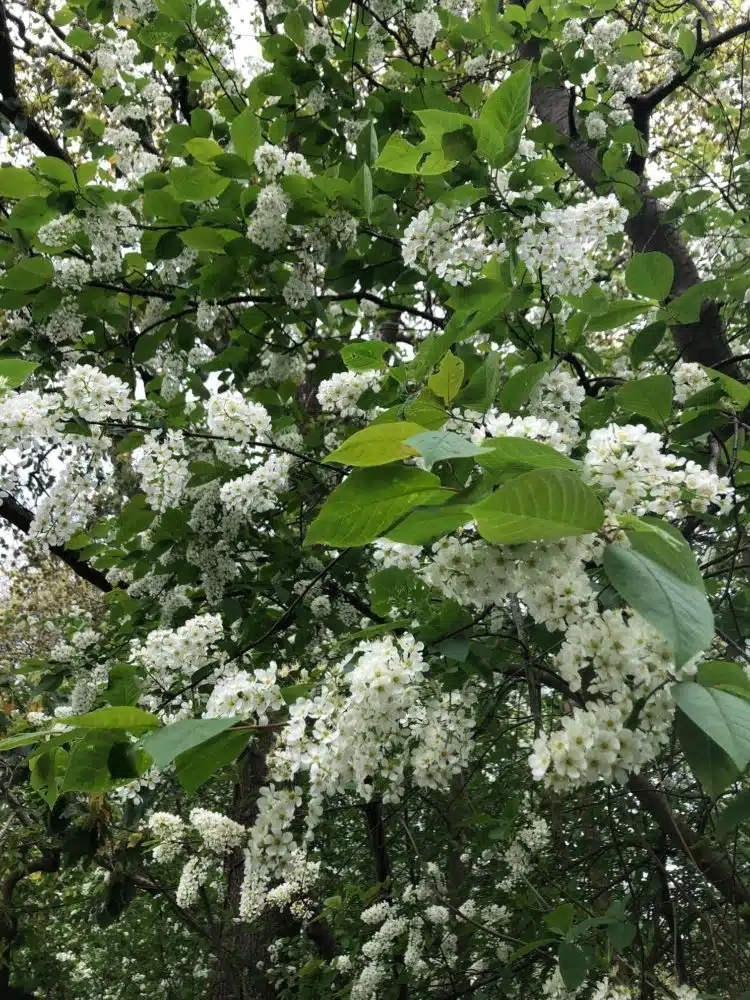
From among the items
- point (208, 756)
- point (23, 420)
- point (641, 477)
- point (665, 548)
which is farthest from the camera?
point (23, 420)

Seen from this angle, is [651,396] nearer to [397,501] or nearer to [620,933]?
[397,501]

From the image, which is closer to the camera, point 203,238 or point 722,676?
point 722,676

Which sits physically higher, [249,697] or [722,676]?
[249,697]

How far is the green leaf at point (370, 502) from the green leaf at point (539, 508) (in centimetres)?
13

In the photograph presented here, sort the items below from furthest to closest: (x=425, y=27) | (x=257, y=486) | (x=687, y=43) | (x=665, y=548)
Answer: (x=687, y=43) → (x=425, y=27) → (x=257, y=486) → (x=665, y=548)

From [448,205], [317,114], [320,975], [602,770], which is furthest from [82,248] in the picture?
[320,975]

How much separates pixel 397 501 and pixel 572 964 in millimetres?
1644

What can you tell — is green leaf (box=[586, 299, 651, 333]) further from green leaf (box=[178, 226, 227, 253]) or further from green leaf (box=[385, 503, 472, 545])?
green leaf (box=[178, 226, 227, 253])

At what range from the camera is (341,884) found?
456 cm

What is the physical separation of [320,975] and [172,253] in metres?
3.44

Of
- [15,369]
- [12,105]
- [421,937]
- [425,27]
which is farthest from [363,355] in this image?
[12,105]

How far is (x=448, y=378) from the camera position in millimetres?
1186

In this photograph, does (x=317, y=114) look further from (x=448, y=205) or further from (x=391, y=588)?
(x=391, y=588)

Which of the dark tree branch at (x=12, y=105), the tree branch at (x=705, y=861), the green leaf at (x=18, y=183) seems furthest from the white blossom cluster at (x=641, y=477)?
the dark tree branch at (x=12, y=105)
